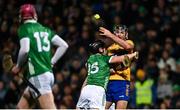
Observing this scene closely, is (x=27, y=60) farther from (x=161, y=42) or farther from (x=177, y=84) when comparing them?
(x=161, y=42)

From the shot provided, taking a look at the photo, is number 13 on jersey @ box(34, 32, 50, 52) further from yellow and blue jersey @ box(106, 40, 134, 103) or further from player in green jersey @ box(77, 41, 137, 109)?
yellow and blue jersey @ box(106, 40, 134, 103)

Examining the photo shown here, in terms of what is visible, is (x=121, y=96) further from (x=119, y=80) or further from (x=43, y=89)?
(x=43, y=89)

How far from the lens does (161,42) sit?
56.4ft

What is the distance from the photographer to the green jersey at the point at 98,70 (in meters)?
9.60

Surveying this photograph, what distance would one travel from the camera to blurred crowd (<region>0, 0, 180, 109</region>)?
1585 cm

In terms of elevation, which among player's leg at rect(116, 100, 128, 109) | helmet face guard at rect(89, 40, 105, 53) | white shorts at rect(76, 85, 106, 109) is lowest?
player's leg at rect(116, 100, 128, 109)

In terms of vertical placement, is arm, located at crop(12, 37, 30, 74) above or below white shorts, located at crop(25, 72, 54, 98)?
above

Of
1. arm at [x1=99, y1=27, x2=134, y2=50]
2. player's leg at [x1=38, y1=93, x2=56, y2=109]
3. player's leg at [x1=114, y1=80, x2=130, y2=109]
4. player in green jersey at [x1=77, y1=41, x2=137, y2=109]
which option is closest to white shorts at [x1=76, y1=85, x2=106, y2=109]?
player in green jersey at [x1=77, y1=41, x2=137, y2=109]

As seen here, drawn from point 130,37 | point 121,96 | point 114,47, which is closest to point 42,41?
point 114,47

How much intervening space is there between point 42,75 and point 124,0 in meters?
8.81

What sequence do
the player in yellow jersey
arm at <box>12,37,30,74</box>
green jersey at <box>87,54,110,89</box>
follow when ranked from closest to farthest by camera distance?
green jersey at <box>87,54,110,89</box> → arm at <box>12,37,30,74</box> → the player in yellow jersey

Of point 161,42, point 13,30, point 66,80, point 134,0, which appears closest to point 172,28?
point 161,42

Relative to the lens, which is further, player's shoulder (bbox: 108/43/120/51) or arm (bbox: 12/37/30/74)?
player's shoulder (bbox: 108/43/120/51)

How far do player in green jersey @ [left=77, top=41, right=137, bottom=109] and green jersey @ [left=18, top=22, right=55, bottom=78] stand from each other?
0.92m
